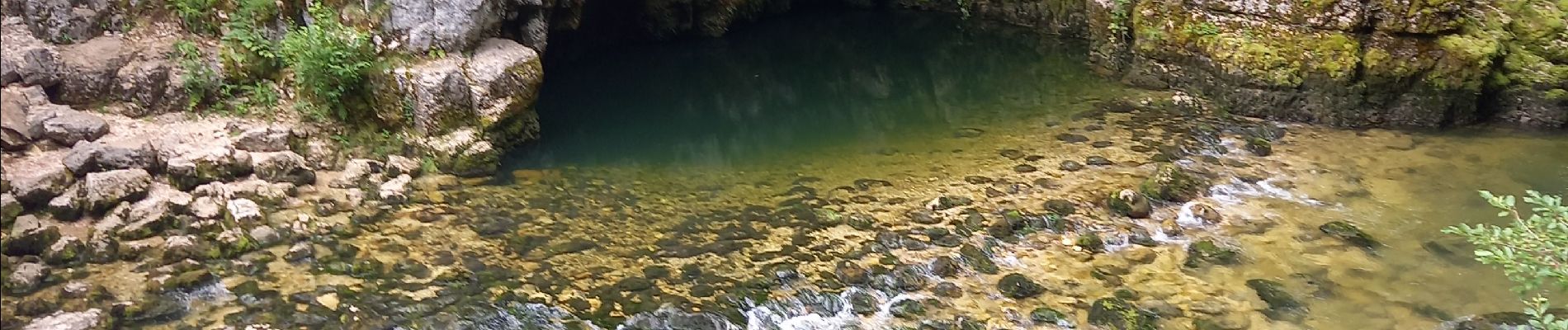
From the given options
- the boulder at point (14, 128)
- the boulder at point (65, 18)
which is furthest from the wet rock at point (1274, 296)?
the boulder at point (65, 18)

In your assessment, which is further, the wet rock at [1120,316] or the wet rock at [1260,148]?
the wet rock at [1260,148]

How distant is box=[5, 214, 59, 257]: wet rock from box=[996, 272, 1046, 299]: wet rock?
768 cm

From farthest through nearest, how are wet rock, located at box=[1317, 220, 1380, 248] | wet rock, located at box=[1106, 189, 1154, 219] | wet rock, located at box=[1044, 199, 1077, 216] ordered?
wet rock, located at box=[1044, 199, 1077, 216] → wet rock, located at box=[1106, 189, 1154, 219] → wet rock, located at box=[1317, 220, 1380, 248]

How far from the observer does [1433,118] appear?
11.2 meters

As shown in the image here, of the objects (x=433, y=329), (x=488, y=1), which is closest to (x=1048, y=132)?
(x=488, y=1)

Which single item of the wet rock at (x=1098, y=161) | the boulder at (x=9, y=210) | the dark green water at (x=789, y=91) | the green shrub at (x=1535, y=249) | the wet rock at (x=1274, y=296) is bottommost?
the wet rock at (x=1274, y=296)

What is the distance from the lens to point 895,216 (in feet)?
30.1

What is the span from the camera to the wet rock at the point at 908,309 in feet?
24.1

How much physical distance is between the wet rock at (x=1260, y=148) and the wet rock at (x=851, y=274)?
5.32 meters

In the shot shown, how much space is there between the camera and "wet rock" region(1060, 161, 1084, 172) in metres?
10.3

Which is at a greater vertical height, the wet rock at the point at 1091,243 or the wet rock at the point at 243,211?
the wet rock at the point at 243,211

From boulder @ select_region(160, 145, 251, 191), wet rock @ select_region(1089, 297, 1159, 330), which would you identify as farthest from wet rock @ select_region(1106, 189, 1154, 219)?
boulder @ select_region(160, 145, 251, 191)

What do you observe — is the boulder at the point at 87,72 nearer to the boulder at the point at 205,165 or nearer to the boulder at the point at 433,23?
the boulder at the point at 205,165

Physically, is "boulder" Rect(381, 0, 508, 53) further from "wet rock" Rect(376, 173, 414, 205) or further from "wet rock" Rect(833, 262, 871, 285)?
"wet rock" Rect(833, 262, 871, 285)
